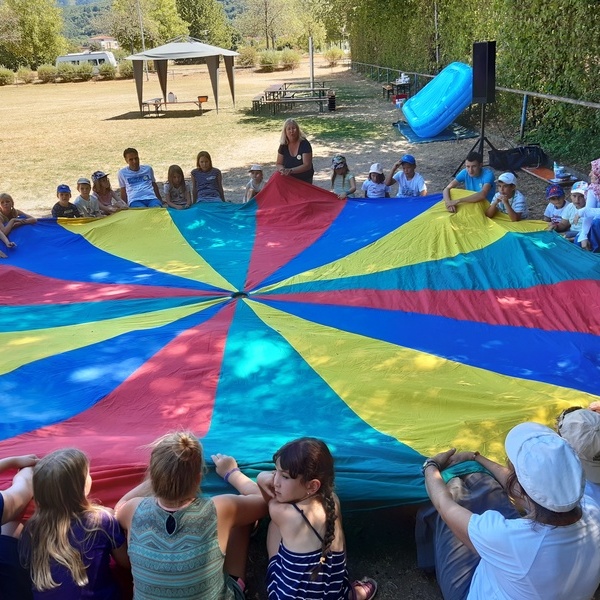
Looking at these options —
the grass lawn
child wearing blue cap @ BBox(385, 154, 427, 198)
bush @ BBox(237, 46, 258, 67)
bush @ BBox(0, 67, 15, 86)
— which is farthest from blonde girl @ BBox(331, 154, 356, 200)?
bush @ BBox(237, 46, 258, 67)

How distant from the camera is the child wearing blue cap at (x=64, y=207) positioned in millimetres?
5683

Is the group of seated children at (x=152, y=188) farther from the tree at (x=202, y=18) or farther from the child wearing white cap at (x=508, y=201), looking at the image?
the tree at (x=202, y=18)

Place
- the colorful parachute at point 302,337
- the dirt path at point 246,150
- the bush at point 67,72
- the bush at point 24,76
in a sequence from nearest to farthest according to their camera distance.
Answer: the dirt path at point 246,150
the colorful parachute at point 302,337
the bush at point 67,72
the bush at point 24,76

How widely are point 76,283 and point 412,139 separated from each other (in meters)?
8.40

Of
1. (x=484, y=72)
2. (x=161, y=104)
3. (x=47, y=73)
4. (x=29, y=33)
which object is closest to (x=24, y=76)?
(x=47, y=73)

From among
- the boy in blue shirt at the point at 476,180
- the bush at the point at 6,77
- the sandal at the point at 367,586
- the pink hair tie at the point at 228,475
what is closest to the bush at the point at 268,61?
the bush at the point at 6,77

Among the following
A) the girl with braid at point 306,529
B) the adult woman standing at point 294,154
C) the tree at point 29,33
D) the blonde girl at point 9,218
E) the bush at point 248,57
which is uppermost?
the tree at point 29,33

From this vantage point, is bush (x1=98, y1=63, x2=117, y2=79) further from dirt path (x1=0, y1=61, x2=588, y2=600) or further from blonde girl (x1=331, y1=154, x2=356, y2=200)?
blonde girl (x1=331, y1=154, x2=356, y2=200)

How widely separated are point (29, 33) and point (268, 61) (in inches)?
747

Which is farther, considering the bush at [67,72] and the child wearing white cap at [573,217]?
the bush at [67,72]

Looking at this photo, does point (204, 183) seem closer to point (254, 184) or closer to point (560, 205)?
point (254, 184)

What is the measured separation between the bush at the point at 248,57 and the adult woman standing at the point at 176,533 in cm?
4228

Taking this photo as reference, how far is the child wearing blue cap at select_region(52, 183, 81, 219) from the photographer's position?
18.6 ft

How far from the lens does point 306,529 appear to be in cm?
200
